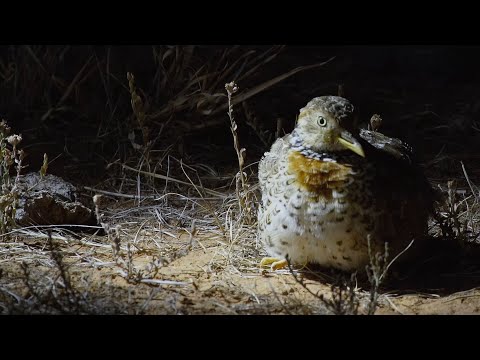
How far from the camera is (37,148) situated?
4957 millimetres

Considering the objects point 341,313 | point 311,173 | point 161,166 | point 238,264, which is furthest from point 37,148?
point 341,313

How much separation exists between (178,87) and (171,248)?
5.05ft

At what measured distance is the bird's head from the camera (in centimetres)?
328

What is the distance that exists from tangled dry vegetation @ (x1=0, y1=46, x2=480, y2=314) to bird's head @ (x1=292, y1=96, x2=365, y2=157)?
506 millimetres

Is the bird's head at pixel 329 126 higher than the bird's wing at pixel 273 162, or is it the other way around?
the bird's head at pixel 329 126

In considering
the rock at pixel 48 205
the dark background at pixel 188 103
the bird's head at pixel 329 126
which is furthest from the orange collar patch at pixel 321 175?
the dark background at pixel 188 103

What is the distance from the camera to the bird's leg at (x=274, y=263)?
362cm

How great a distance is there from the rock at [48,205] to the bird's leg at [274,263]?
0.98 meters

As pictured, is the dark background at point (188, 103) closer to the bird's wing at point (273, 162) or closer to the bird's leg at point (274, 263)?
the bird's wing at point (273, 162)

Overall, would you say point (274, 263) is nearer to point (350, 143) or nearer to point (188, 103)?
point (350, 143)

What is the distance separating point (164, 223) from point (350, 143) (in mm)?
1320

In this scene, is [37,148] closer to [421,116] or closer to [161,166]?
[161,166]

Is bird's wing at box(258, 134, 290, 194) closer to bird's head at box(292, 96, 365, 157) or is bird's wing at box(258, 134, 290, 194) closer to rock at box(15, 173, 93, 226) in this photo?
bird's head at box(292, 96, 365, 157)

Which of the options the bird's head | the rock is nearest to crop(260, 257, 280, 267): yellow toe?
the bird's head
